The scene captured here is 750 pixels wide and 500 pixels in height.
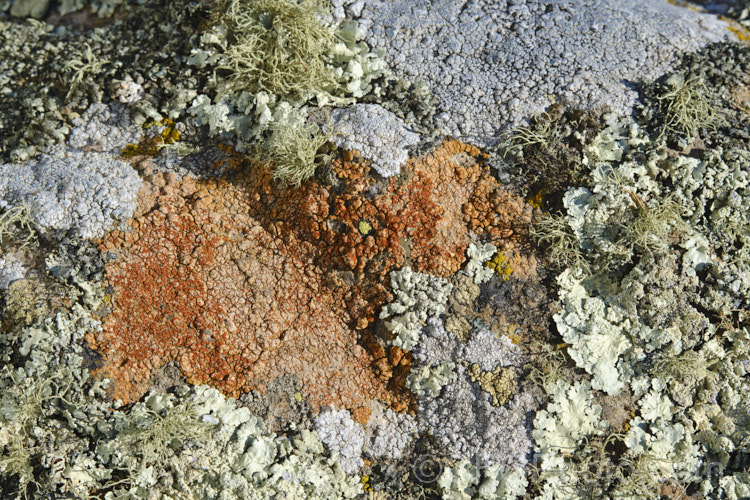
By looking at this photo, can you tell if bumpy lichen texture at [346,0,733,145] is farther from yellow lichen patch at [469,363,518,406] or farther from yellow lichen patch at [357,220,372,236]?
yellow lichen patch at [469,363,518,406]

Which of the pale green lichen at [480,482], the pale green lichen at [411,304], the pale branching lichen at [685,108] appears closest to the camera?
the pale green lichen at [480,482]

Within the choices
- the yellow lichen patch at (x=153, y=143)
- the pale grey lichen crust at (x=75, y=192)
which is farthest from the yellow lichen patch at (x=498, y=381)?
the yellow lichen patch at (x=153, y=143)

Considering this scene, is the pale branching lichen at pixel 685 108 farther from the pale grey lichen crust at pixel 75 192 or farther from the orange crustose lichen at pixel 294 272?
the pale grey lichen crust at pixel 75 192

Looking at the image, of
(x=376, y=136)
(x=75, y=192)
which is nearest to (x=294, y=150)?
(x=376, y=136)

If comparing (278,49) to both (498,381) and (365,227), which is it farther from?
(498,381)

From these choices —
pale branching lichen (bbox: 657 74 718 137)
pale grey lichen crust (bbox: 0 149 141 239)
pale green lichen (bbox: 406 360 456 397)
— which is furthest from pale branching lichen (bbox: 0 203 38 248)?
pale branching lichen (bbox: 657 74 718 137)
